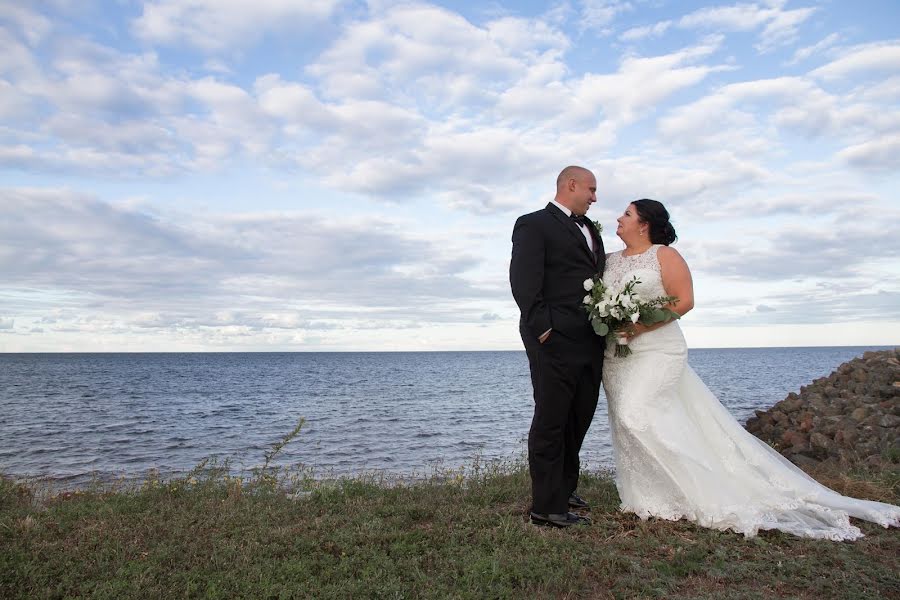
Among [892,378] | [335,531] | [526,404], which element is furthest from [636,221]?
[526,404]

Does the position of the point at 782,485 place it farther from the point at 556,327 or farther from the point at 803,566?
the point at 556,327

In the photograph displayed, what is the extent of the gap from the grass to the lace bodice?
2114 millimetres

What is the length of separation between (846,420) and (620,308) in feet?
34.1

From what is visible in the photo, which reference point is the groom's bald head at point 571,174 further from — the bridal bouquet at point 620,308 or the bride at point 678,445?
the bridal bouquet at point 620,308

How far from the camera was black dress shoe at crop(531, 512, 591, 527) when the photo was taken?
5.74m

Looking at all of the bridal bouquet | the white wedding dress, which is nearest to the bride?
the white wedding dress

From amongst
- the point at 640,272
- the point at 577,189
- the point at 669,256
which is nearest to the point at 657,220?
the point at 669,256

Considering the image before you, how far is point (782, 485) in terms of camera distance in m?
5.92

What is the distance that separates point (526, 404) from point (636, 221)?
26916 mm

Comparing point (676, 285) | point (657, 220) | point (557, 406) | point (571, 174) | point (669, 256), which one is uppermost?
point (571, 174)

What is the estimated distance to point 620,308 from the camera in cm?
550

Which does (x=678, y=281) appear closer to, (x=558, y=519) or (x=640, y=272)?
(x=640, y=272)

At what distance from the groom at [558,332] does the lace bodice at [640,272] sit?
27cm

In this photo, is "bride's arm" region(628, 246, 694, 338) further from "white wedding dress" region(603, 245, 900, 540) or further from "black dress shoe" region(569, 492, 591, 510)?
"black dress shoe" region(569, 492, 591, 510)
